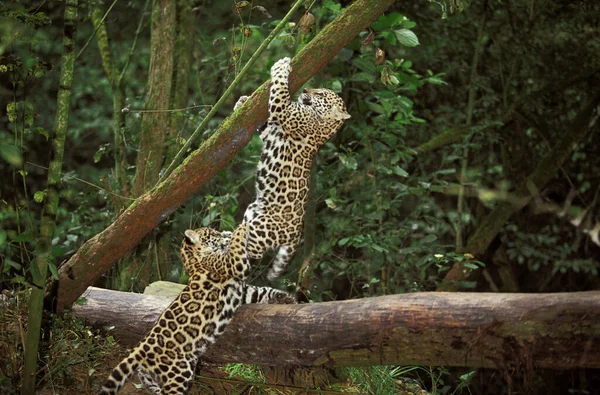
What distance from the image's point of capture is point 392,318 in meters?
4.32

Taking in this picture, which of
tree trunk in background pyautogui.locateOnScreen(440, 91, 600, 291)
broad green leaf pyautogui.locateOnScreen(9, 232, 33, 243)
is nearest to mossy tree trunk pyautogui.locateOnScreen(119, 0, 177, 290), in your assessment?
broad green leaf pyautogui.locateOnScreen(9, 232, 33, 243)

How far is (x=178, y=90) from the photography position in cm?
803

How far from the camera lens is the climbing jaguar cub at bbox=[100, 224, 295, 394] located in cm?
477

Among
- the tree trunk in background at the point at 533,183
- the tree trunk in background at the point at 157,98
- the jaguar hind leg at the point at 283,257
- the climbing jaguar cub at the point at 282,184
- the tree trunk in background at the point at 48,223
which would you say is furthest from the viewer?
the tree trunk in background at the point at 533,183

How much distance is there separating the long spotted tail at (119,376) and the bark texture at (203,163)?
2.79 ft

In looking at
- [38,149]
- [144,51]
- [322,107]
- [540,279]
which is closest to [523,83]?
[540,279]

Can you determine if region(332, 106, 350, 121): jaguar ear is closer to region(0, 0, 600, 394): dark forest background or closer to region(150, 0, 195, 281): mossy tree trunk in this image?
region(0, 0, 600, 394): dark forest background

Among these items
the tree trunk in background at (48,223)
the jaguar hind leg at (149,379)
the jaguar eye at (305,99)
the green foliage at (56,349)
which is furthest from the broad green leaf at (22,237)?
the jaguar eye at (305,99)

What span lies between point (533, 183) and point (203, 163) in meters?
5.05

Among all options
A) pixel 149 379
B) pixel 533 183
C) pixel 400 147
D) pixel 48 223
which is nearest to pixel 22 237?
pixel 48 223

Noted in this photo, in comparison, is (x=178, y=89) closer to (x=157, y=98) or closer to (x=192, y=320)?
(x=157, y=98)

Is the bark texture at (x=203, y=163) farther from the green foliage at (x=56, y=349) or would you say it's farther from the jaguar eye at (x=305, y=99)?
the jaguar eye at (x=305, y=99)

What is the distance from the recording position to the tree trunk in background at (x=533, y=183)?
868 centimetres

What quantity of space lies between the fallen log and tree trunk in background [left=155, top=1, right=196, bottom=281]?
2411mm
